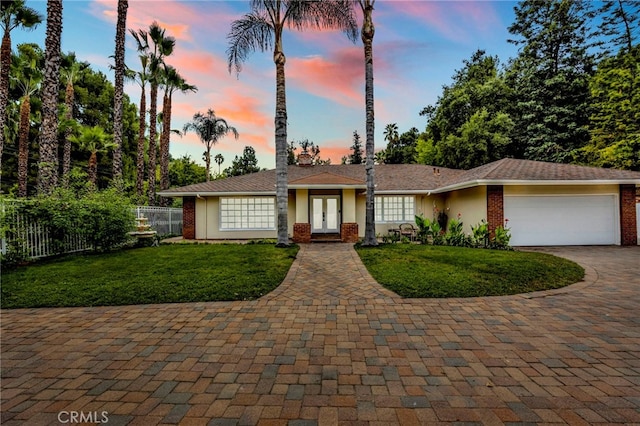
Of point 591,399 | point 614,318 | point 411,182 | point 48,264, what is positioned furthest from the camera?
point 411,182

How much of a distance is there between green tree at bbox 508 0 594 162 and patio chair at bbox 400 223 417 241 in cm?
1362

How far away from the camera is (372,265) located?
802 centimetres

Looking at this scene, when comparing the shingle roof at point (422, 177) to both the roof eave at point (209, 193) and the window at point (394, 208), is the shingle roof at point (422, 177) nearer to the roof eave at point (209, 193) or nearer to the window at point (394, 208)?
the roof eave at point (209, 193)

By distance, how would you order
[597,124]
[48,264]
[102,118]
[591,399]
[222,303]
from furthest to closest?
[102,118]
[597,124]
[48,264]
[222,303]
[591,399]

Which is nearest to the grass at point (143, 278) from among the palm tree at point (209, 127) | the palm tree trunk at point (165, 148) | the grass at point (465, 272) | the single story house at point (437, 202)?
the grass at point (465, 272)

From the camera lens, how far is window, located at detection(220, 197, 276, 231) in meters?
14.9

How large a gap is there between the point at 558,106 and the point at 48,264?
29664 millimetres

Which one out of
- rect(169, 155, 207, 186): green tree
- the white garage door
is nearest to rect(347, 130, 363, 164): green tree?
rect(169, 155, 207, 186): green tree

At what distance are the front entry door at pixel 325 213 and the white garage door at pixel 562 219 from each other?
24.6 feet

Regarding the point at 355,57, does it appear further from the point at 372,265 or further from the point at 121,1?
the point at 121,1

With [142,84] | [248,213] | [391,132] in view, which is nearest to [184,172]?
[142,84]

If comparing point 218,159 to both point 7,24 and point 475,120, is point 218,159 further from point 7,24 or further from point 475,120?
point 475,120

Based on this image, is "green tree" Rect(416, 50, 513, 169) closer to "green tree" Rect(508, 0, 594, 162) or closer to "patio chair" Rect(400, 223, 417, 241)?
"green tree" Rect(508, 0, 594, 162)

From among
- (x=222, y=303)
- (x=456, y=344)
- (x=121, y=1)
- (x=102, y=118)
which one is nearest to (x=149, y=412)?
(x=222, y=303)
